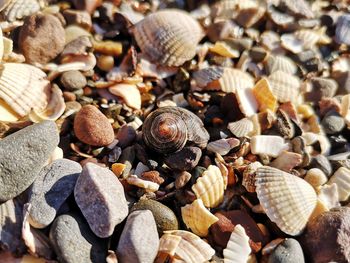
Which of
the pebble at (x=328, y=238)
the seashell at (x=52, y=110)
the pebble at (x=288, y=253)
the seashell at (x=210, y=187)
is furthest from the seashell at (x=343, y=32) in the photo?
the seashell at (x=52, y=110)

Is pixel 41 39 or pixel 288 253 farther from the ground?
pixel 41 39

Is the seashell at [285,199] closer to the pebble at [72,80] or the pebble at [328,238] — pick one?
the pebble at [328,238]

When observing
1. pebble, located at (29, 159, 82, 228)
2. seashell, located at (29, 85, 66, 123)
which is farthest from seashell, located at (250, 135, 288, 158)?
seashell, located at (29, 85, 66, 123)

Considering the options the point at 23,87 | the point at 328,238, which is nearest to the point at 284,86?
the point at 328,238

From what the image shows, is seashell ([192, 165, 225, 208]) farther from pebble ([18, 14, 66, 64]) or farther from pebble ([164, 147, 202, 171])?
pebble ([18, 14, 66, 64])

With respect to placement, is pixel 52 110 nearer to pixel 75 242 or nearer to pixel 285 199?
pixel 75 242
